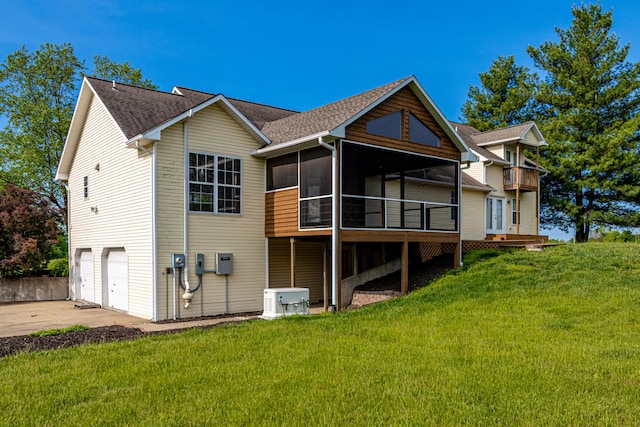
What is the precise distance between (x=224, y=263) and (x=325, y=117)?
16.2ft

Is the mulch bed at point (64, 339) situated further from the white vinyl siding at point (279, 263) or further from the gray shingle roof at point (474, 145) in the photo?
the gray shingle roof at point (474, 145)

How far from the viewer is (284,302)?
11.5m

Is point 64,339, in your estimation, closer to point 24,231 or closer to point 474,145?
point 24,231

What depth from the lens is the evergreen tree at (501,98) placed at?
35188 millimetres

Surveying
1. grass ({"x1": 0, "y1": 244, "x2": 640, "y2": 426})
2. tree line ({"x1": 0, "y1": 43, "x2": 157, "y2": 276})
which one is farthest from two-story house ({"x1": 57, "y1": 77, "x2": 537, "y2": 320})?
tree line ({"x1": 0, "y1": 43, "x2": 157, "y2": 276})

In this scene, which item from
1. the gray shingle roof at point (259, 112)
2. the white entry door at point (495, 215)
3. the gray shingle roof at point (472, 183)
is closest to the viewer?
the gray shingle roof at point (259, 112)

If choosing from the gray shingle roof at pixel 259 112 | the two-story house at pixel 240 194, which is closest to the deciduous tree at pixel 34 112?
the two-story house at pixel 240 194

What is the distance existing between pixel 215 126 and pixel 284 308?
215 inches

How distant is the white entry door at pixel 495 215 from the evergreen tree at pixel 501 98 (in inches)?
578

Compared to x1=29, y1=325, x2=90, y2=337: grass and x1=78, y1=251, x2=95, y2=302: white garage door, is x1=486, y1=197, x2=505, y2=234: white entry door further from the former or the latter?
x1=29, y1=325, x2=90, y2=337: grass

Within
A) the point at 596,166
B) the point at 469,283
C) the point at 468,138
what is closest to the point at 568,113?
the point at 596,166

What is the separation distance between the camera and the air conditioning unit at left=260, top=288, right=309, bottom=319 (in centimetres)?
1134

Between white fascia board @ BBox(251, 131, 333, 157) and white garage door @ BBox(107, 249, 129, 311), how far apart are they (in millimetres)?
5019

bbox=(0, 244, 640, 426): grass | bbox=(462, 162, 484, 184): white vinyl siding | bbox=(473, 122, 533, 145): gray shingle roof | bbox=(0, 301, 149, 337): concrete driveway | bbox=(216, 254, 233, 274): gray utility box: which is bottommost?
bbox=(0, 301, 149, 337): concrete driveway
